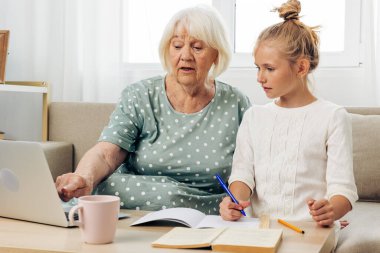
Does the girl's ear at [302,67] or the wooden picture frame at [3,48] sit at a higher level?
the wooden picture frame at [3,48]

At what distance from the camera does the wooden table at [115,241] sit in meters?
0.98

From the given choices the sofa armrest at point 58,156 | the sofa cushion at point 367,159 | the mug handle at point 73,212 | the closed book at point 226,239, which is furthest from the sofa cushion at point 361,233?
the sofa armrest at point 58,156

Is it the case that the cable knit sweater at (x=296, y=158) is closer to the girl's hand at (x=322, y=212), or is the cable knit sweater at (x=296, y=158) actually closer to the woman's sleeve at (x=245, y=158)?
the woman's sleeve at (x=245, y=158)

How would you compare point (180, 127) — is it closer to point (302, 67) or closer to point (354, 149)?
point (302, 67)

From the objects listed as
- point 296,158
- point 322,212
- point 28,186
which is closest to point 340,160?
point 296,158

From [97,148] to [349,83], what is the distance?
1.40m

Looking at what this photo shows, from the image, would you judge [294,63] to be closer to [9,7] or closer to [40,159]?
[40,159]

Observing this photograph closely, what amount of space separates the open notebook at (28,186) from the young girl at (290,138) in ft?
1.72

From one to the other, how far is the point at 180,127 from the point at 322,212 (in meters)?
0.70

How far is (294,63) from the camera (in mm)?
1517

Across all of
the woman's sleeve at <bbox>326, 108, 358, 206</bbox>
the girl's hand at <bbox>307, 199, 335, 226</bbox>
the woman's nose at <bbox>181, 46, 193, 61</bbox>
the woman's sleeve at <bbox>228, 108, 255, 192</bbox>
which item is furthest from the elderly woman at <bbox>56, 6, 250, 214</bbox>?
the girl's hand at <bbox>307, 199, 335, 226</bbox>

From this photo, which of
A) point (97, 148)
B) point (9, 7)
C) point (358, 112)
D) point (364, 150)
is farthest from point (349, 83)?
point (9, 7)

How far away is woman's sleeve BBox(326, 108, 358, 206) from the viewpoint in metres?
1.34

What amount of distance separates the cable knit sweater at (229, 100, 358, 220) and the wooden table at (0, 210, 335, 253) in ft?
0.86
